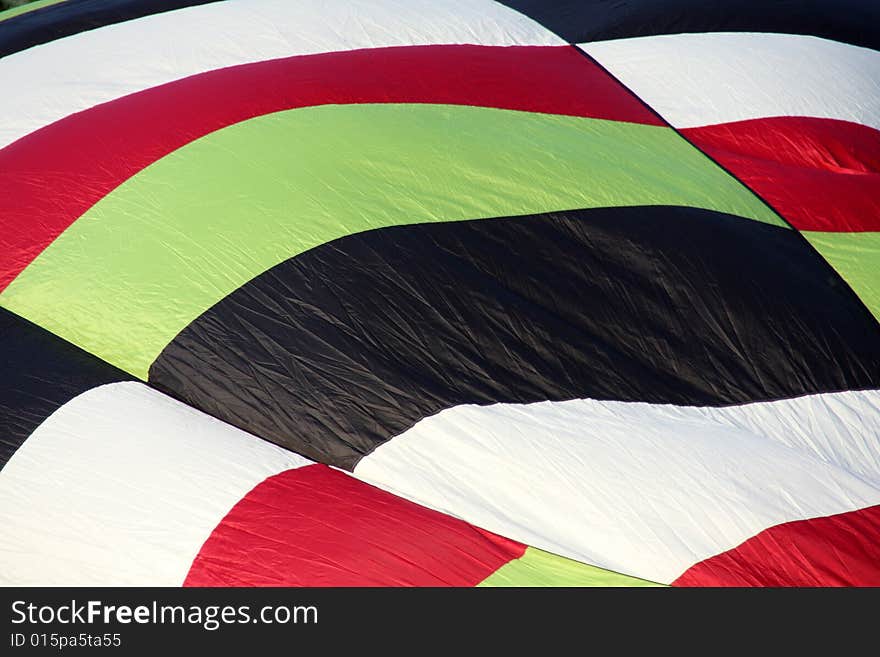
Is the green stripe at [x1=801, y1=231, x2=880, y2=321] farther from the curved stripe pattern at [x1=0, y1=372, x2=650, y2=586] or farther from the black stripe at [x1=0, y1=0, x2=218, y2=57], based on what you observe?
the black stripe at [x1=0, y1=0, x2=218, y2=57]

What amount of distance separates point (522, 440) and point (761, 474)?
417 millimetres

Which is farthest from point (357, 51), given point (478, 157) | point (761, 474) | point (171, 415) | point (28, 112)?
point (761, 474)

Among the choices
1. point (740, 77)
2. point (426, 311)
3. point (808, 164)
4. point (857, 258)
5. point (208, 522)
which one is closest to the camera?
point (208, 522)

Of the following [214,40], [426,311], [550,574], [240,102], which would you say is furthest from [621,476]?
[214,40]

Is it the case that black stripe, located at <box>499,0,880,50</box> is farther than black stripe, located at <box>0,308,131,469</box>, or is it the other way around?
black stripe, located at <box>499,0,880,50</box>

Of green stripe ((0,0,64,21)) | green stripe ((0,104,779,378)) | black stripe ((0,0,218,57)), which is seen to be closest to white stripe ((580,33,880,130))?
green stripe ((0,104,779,378))

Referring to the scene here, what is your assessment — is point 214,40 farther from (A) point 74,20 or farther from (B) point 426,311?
(B) point 426,311

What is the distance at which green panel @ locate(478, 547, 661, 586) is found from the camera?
5.54ft

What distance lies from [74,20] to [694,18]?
5.59 ft

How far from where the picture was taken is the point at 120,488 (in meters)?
1.73

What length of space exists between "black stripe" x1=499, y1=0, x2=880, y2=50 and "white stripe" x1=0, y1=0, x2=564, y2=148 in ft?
0.29

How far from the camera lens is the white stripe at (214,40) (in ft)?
8.72

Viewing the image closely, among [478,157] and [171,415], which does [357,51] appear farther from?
[171,415]

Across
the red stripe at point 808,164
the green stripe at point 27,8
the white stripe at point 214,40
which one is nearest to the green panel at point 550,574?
the red stripe at point 808,164
